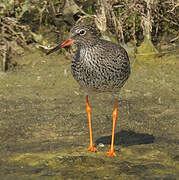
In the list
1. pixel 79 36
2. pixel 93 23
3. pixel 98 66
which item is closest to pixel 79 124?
pixel 98 66

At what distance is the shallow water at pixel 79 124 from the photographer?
5.58 m

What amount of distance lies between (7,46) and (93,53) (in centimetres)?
434

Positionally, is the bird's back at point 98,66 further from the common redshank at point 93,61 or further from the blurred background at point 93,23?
the blurred background at point 93,23

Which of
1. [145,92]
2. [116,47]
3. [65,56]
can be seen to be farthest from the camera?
[65,56]

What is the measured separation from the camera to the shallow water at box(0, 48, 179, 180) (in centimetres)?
558

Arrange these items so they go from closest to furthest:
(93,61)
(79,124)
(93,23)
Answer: (93,61), (79,124), (93,23)

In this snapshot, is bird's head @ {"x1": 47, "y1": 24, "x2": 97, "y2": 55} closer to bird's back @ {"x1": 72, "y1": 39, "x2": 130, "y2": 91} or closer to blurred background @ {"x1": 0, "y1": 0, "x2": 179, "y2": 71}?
bird's back @ {"x1": 72, "y1": 39, "x2": 130, "y2": 91}

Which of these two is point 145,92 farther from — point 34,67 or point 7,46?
point 7,46

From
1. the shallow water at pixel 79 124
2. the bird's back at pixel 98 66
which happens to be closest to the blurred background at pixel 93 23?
the shallow water at pixel 79 124

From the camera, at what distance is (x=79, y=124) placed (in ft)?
23.8

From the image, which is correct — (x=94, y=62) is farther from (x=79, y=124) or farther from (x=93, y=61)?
(x=79, y=124)

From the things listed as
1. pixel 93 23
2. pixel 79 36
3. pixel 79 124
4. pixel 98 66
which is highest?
pixel 79 36

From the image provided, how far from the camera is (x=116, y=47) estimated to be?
6.21 meters

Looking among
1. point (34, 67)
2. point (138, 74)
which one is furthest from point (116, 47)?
point (34, 67)
